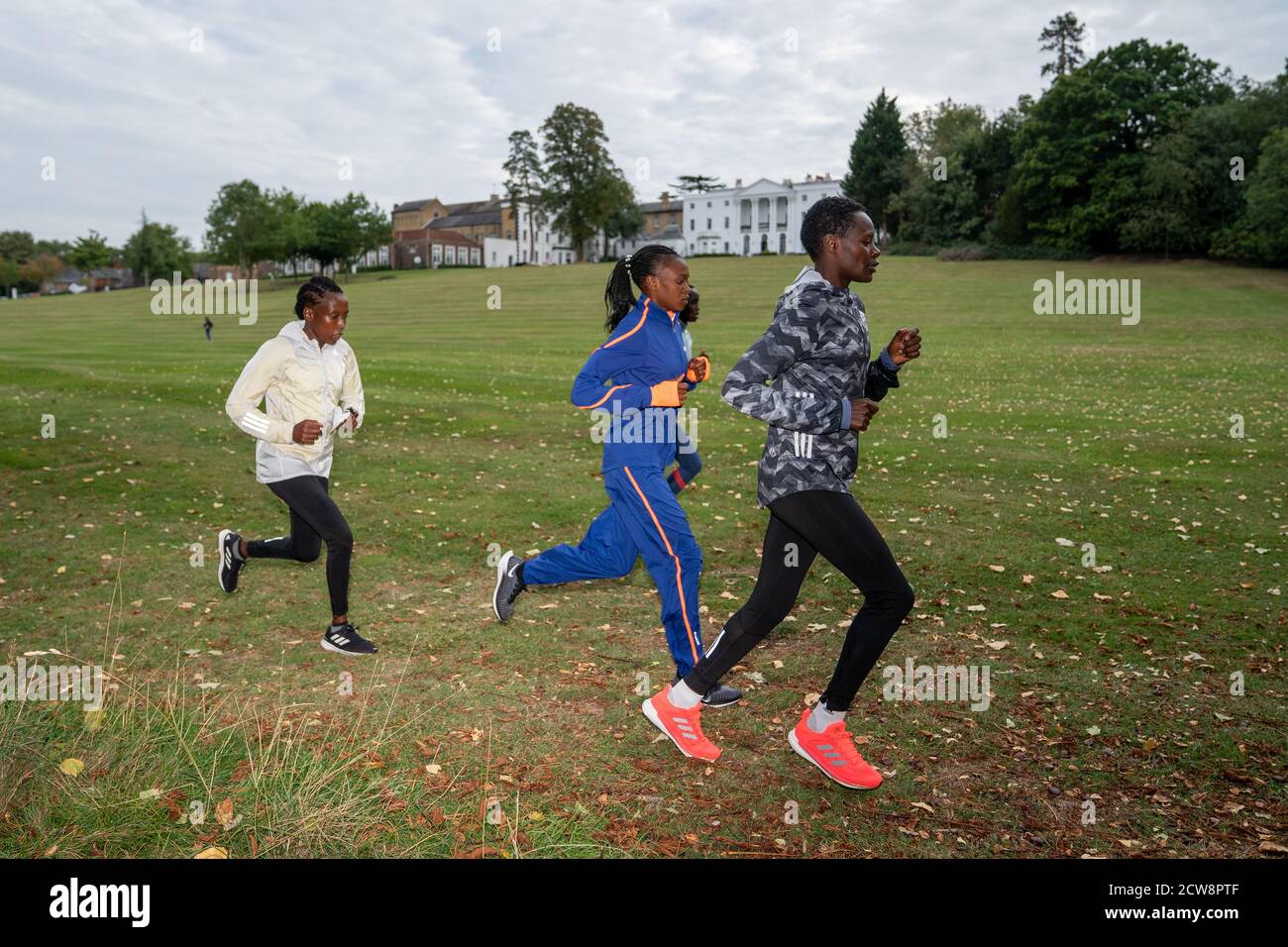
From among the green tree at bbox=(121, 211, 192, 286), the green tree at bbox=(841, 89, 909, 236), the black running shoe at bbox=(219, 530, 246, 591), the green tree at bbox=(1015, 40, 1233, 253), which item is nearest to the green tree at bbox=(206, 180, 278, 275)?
the green tree at bbox=(121, 211, 192, 286)

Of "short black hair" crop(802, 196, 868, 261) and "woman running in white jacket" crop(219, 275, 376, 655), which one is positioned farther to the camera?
"woman running in white jacket" crop(219, 275, 376, 655)

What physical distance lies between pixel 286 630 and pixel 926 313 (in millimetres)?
42442

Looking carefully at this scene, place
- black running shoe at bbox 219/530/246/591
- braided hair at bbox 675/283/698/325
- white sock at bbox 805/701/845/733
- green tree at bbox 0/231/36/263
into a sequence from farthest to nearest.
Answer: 1. green tree at bbox 0/231/36/263
2. black running shoe at bbox 219/530/246/591
3. braided hair at bbox 675/283/698/325
4. white sock at bbox 805/701/845/733

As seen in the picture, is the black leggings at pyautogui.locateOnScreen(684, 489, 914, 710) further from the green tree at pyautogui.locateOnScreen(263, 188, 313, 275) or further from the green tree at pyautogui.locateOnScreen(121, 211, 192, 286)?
Answer: the green tree at pyautogui.locateOnScreen(121, 211, 192, 286)

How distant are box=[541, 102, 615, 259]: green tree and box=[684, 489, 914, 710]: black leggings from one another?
10467 cm

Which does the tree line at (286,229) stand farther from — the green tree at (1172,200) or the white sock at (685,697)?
the white sock at (685,697)

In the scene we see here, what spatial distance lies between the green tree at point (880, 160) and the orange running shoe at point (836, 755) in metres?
94.5

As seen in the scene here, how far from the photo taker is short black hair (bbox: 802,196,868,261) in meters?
4.55

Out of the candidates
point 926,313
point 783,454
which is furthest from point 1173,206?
point 783,454

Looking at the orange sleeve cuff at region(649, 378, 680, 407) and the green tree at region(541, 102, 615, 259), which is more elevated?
the green tree at region(541, 102, 615, 259)

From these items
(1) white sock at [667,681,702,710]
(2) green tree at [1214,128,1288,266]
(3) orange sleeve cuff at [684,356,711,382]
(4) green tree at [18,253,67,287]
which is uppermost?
(4) green tree at [18,253,67,287]

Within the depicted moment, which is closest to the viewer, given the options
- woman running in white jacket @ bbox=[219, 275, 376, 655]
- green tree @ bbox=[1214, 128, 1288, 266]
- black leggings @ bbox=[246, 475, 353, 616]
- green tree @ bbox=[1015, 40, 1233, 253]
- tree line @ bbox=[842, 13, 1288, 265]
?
woman running in white jacket @ bbox=[219, 275, 376, 655]

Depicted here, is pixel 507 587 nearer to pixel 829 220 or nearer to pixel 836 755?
pixel 836 755

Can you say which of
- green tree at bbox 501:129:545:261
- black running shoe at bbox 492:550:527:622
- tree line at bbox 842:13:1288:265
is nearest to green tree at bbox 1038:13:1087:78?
tree line at bbox 842:13:1288:265
